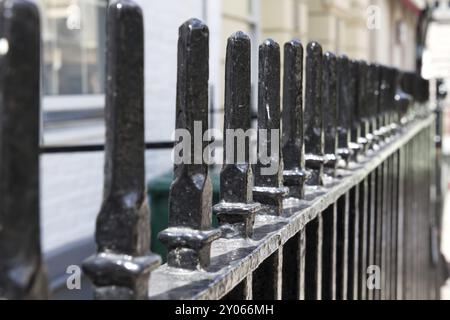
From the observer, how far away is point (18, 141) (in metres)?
0.57

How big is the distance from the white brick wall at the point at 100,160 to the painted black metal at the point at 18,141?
3.54 meters

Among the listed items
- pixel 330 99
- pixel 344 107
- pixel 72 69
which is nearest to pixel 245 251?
pixel 330 99

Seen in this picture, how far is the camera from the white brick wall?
14.3ft

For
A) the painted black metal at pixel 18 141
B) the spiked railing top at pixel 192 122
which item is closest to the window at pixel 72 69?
the spiked railing top at pixel 192 122

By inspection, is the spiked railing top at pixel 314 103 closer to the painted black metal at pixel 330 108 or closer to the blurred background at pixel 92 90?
the painted black metal at pixel 330 108

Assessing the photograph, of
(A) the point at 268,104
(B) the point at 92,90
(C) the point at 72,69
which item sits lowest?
(A) the point at 268,104

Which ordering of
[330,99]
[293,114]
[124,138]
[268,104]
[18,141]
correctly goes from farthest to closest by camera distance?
[330,99]
[293,114]
[268,104]
[124,138]
[18,141]

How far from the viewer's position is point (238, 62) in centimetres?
112

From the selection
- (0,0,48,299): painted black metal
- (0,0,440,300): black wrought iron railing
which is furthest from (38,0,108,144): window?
(0,0,48,299): painted black metal

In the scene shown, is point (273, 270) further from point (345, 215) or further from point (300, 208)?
point (345, 215)

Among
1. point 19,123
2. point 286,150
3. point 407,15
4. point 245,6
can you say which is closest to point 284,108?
point 286,150

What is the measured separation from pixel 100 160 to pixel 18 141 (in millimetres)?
4501

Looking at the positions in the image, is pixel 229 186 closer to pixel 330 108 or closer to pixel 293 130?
pixel 293 130

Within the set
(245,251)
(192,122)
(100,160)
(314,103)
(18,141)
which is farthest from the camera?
(100,160)
